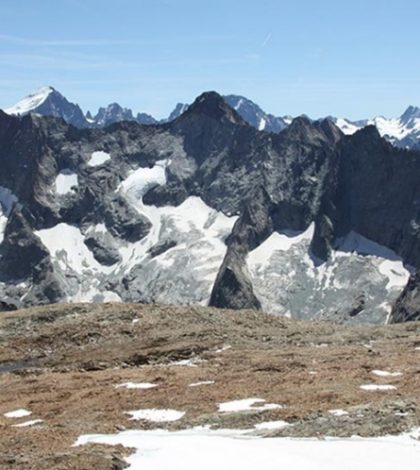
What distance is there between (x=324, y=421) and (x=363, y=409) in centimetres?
214

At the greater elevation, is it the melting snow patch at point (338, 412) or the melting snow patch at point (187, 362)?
the melting snow patch at point (338, 412)

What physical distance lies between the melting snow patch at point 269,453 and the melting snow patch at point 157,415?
5247 millimetres

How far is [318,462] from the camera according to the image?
854 inches

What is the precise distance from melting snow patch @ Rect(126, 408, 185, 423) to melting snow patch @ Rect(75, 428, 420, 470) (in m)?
5.25

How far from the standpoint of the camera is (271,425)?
2792cm

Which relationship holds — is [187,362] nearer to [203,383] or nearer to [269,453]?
[203,383]

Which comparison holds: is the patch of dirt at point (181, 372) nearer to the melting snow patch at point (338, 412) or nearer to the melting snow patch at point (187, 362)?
the melting snow patch at point (187, 362)

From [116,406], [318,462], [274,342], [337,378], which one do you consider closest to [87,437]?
[116,406]

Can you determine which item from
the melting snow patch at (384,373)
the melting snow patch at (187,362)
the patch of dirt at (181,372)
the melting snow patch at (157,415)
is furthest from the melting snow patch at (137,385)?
the melting snow patch at (384,373)

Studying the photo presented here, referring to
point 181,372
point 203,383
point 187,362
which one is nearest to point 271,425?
point 203,383

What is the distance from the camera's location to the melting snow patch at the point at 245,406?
1215 inches

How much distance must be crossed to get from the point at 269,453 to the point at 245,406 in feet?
30.4

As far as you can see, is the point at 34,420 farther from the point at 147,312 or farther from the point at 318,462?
the point at 147,312

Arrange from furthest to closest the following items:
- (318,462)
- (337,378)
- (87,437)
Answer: (337,378) → (87,437) → (318,462)
